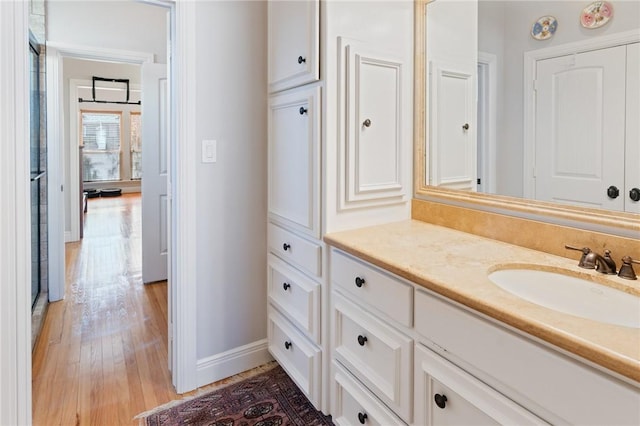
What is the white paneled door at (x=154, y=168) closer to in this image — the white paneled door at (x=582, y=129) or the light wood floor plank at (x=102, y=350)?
the light wood floor plank at (x=102, y=350)

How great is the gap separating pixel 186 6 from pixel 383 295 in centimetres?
154

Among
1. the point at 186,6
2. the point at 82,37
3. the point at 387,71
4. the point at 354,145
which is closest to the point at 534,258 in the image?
the point at 354,145

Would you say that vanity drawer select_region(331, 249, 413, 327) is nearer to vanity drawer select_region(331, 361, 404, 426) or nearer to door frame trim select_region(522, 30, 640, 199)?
vanity drawer select_region(331, 361, 404, 426)

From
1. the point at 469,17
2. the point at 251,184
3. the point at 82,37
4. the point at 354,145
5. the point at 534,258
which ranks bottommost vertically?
the point at 534,258

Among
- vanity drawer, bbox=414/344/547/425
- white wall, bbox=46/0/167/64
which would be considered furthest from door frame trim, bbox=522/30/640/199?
white wall, bbox=46/0/167/64

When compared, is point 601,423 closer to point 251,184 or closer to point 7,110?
point 251,184

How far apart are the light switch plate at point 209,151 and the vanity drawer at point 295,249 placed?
438 millimetres

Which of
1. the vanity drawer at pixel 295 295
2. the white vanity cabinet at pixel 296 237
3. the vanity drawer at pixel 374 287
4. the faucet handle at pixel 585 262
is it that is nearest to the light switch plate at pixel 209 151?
the white vanity cabinet at pixel 296 237

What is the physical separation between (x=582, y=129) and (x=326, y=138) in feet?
2.83

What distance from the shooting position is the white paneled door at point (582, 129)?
118 centimetres

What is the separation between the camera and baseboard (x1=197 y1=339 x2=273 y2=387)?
6.64 ft

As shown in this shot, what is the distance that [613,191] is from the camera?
1.19m

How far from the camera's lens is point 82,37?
10.8ft

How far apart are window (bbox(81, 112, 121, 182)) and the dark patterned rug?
8697 mm
